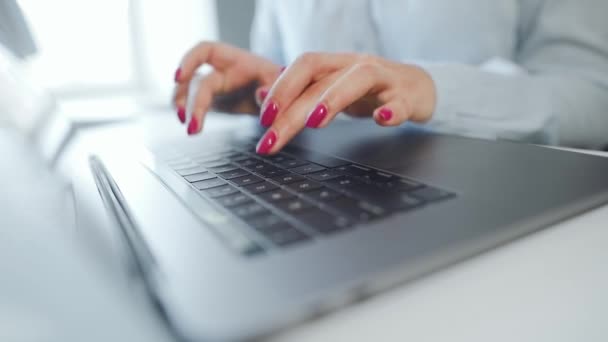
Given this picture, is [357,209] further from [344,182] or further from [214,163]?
[214,163]

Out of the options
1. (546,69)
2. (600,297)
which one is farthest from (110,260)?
(546,69)

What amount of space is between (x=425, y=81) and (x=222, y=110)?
16.2 inches

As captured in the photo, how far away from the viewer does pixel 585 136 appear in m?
0.54

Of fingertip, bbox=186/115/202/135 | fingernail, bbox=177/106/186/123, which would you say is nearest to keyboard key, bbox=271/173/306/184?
fingertip, bbox=186/115/202/135

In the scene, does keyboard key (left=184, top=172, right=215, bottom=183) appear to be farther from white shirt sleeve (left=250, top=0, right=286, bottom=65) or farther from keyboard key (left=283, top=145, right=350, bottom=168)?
white shirt sleeve (left=250, top=0, right=286, bottom=65)

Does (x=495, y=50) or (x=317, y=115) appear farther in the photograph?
(x=495, y=50)

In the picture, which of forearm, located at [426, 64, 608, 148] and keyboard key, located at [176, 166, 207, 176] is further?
forearm, located at [426, 64, 608, 148]

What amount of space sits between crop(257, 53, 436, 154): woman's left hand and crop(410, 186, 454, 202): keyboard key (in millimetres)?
167

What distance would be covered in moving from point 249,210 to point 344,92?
211mm

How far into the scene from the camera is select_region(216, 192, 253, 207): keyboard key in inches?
9.3

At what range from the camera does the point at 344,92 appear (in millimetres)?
389

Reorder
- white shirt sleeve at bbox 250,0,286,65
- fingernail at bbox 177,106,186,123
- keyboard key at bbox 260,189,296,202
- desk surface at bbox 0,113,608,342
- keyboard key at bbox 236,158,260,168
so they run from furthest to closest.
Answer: white shirt sleeve at bbox 250,0,286,65
fingernail at bbox 177,106,186,123
keyboard key at bbox 236,158,260,168
keyboard key at bbox 260,189,296,202
desk surface at bbox 0,113,608,342

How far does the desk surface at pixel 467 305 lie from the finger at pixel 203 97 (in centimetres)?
32

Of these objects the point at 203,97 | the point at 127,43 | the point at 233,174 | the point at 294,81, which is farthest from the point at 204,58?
the point at 127,43
